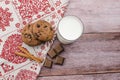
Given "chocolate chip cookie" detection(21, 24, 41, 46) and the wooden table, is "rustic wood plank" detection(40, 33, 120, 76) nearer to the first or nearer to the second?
the wooden table

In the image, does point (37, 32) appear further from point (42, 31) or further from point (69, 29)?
point (69, 29)

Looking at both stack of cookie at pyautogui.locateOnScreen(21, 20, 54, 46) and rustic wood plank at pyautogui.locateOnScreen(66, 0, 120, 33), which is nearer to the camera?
Result: stack of cookie at pyautogui.locateOnScreen(21, 20, 54, 46)

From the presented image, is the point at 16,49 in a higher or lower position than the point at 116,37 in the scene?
higher

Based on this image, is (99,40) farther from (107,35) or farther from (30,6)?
(30,6)

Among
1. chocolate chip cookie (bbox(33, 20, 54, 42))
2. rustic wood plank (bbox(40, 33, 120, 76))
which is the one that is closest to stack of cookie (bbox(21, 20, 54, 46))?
chocolate chip cookie (bbox(33, 20, 54, 42))

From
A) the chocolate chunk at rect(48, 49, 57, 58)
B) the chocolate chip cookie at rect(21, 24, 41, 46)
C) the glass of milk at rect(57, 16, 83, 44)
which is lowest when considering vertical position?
the chocolate chunk at rect(48, 49, 57, 58)

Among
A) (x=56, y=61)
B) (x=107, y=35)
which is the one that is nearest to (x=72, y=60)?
(x=56, y=61)
